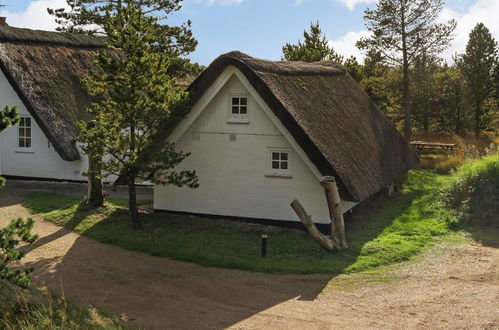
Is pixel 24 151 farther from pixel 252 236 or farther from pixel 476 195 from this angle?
pixel 476 195

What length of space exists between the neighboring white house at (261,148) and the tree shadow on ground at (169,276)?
80cm

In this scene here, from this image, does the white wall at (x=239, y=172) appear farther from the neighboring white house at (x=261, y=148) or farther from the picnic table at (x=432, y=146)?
the picnic table at (x=432, y=146)

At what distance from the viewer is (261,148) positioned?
16.7 metres

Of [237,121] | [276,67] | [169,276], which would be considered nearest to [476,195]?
[276,67]

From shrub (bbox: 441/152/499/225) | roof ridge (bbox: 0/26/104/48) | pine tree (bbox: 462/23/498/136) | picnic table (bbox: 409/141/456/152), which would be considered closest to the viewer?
shrub (bbox: 441/152/499/225)

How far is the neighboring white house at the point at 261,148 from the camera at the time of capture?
51.4 feet

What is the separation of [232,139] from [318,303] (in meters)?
7.13

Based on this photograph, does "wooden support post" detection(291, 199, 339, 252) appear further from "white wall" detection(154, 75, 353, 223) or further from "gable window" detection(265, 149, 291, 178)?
"gable window" detection(265, 149, 291, 178)

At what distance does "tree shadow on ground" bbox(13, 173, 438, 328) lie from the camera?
10.6 meters

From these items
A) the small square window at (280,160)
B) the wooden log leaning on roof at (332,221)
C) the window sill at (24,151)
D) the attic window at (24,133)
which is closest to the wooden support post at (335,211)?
the wooden log leaning on roof at (332,221)

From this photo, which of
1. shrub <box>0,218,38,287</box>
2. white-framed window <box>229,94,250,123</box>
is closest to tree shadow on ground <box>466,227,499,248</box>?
white-framed window <box>229,94,250,123</box>

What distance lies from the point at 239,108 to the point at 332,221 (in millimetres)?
4528

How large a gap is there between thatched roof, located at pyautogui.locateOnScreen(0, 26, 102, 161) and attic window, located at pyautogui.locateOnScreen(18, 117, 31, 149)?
1.24m

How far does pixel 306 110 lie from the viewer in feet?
54.7
